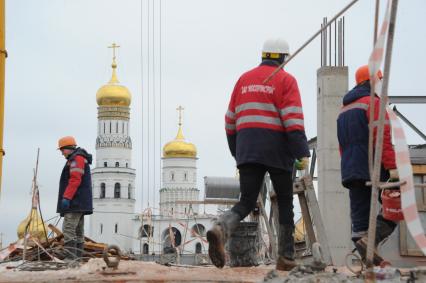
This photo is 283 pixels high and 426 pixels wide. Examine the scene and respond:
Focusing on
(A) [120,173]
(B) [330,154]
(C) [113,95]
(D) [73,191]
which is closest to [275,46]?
(D) [73,191]

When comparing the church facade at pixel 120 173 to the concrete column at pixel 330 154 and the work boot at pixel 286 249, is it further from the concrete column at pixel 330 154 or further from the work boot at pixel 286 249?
the work boot at pixel 286 249

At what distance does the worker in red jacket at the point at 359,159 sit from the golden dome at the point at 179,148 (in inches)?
4050

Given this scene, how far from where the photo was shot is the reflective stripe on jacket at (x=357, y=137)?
635 cm

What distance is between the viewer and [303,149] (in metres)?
6.32

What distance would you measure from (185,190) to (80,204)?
4060 inches

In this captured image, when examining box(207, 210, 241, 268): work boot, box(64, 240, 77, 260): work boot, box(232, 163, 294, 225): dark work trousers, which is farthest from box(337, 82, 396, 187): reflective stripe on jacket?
box(64, 240, 77, 260): work boot

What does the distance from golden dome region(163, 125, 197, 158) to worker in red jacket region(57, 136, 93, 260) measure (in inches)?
3901

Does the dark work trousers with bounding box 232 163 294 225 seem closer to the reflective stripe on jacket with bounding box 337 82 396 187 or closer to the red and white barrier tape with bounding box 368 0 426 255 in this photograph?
the reflective stripe on jacket with bounding box 337 82 396 187

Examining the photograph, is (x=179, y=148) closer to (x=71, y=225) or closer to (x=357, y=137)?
(x=71, y=225)

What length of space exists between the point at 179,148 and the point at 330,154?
3733 inches

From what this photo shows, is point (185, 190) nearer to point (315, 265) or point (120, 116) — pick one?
point (120, 116)

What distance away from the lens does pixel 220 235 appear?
19.7ft

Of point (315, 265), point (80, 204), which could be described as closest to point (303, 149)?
point (315, 265)

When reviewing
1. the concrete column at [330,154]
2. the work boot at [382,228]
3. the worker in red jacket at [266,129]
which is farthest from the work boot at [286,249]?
Result: the concrete column at [330,154]
